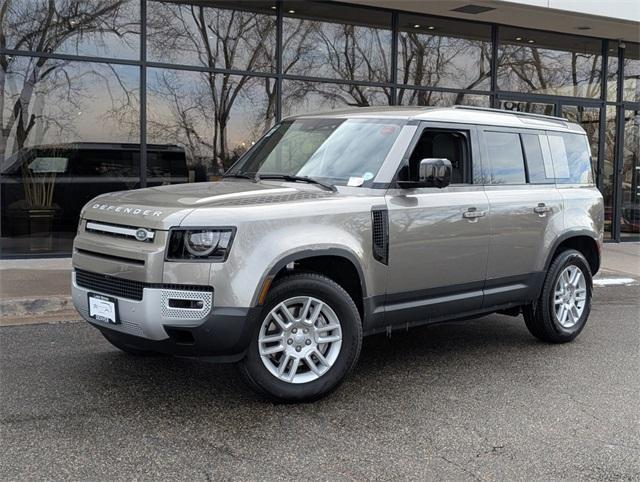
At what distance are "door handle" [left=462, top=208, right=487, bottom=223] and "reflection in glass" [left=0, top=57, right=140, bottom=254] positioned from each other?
6780 millimetres

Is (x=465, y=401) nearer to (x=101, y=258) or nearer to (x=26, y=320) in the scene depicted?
(x=101, y=258)

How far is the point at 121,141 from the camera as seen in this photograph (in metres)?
10.4

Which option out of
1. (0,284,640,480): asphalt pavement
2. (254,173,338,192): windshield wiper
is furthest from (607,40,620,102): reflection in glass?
(254,173,338,192): windshield wiper

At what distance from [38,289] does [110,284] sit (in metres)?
3.90

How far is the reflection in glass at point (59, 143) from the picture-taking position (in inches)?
391

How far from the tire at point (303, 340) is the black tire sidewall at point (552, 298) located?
231cm

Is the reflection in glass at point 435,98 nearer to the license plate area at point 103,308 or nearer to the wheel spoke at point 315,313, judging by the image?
the wheel spoke at point 315,313

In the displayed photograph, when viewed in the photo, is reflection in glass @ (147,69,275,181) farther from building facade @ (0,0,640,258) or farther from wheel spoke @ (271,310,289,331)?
wheel spoke @ (271,310,289,331)

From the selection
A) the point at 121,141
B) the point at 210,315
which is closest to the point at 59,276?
the point at 121,141

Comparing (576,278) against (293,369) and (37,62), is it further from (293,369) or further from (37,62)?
(37,62)

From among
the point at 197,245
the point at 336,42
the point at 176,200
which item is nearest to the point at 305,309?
the point at 197,245

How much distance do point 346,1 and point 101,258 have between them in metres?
8.57

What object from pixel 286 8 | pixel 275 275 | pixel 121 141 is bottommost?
pixel 275 275

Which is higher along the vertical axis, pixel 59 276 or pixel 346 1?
pixel 346 1
